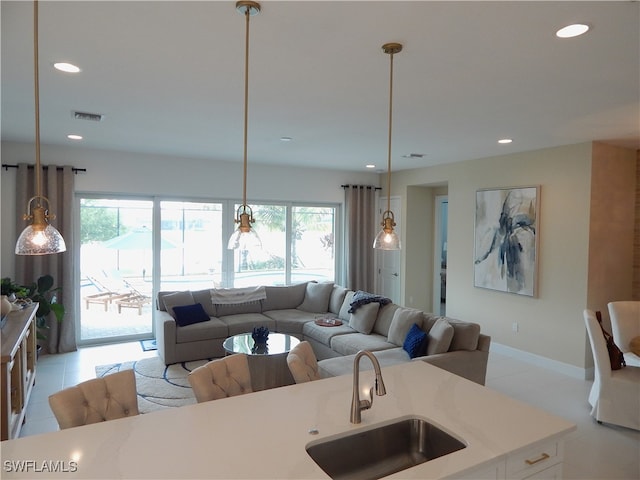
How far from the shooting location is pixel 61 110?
3711mm

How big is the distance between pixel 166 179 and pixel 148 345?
7.95ft

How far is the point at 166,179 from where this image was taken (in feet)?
20.4

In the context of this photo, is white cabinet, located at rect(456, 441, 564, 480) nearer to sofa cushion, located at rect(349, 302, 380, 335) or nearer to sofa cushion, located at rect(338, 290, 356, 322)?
sofa cushion, located at rect(349, 302, 380, 335)

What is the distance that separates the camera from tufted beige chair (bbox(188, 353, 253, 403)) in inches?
82.4

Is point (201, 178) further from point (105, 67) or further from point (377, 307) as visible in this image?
point (105, 67)

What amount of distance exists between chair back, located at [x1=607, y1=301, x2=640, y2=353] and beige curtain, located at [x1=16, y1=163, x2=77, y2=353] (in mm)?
6412

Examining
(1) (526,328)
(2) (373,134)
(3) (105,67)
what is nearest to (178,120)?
(3) (105,67)

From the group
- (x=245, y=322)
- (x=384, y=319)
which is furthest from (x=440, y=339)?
(x=245, y=322)

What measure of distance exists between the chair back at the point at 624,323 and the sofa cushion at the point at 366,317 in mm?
2409

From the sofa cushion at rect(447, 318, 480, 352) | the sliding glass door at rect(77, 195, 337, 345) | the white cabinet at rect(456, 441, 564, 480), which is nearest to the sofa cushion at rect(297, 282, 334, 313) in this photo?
the sliding glass door at rect(77, 195, 337, 345)

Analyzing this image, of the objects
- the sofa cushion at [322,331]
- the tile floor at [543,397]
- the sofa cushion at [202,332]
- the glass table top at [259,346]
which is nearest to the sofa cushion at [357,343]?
the sofa cushion at [322,331]

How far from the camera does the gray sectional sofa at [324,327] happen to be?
392 cm

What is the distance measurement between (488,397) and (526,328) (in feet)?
12.4

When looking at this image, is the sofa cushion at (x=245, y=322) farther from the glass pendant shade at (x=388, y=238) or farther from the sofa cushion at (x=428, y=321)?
the glass pendant shade at (x=388, y=238)
